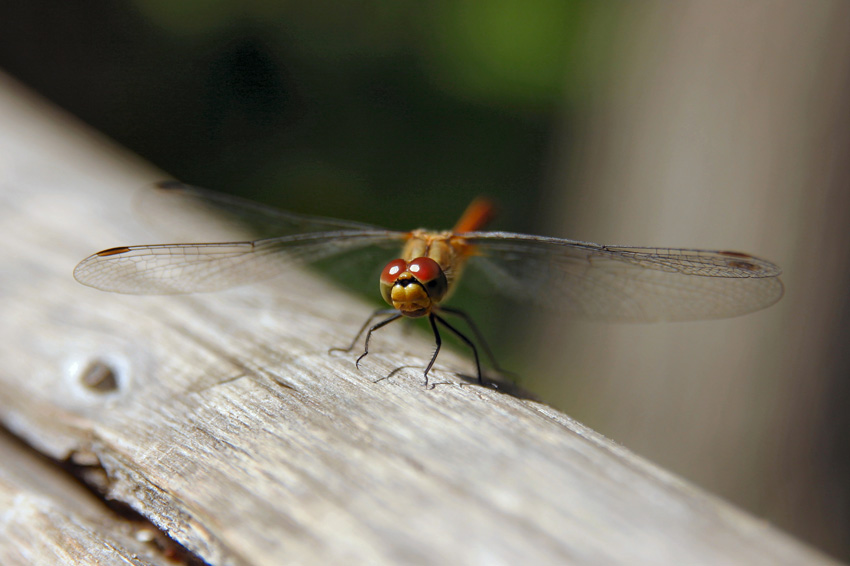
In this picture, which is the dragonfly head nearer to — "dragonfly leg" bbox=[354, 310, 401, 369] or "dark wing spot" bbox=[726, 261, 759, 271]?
"dragonfly leg" bbox=[354, 310, 401, 369]

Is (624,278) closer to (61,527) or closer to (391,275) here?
(391,275)

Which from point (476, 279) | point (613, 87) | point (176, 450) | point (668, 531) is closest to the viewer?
point (668, 531)

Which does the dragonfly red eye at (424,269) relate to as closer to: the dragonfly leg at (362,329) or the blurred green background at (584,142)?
the dragonfly leg at (362,329)

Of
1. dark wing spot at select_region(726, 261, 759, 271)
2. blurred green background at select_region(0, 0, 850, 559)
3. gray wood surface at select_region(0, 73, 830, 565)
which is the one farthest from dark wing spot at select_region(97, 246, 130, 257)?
blurred green background at select_region(0, 0, 850, 559)

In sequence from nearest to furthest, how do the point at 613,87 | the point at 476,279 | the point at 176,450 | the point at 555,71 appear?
the point at 176,450
the point at 476,279
the point at 613,87
the point at 555,71

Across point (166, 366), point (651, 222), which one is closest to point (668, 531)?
point (166, 366)

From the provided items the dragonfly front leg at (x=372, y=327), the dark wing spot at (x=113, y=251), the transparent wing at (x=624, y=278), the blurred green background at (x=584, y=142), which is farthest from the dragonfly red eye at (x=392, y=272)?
the blurred green background at (x=584, y=142)

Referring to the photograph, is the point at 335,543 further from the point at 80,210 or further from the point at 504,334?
the point at 504,334
